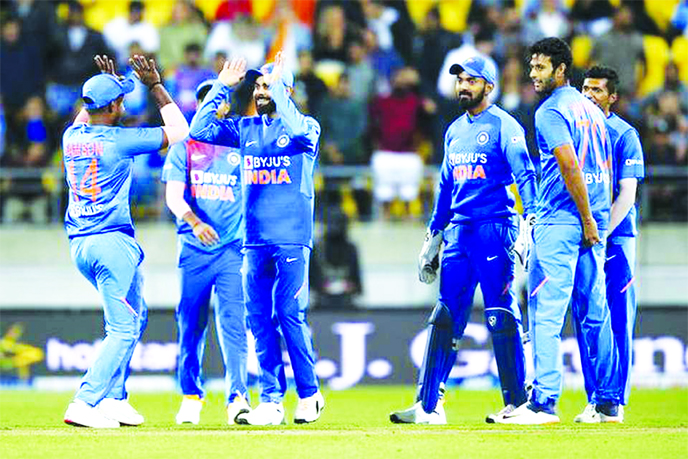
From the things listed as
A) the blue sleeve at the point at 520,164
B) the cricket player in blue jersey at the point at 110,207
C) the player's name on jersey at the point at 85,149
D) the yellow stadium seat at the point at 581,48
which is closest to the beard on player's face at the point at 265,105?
the cricket player in blue jersey at the point at 110,207

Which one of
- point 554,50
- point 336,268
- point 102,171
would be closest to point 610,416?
point 554,50

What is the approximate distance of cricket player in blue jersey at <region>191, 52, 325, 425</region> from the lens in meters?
11.4

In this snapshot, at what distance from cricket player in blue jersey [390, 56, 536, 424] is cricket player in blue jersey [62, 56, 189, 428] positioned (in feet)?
6.47

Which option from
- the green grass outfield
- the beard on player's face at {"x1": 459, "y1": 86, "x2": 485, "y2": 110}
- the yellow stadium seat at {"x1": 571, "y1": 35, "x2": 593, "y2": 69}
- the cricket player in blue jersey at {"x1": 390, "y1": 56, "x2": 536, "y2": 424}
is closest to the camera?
the green grass outfield

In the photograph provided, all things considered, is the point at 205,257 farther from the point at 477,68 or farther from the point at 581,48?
the point at 581,48

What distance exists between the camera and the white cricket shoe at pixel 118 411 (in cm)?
1145

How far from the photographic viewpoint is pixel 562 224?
36.5ft

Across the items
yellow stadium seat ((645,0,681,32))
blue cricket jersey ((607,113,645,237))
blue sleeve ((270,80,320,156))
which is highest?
yellow stadium seat ((645,0,681,32))

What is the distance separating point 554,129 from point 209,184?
2.81 m

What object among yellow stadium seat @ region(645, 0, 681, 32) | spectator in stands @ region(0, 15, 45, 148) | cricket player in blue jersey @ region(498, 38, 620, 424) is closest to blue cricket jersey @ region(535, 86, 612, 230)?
cricket player in blue jersey @ region(498, 38, 620, 424)

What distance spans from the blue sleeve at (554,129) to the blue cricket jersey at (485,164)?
0.18m

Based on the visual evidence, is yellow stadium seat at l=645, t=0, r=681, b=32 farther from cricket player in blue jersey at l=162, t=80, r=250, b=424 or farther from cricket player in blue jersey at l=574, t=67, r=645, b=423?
cricket player in blue jersey at l=162, t=80, r=250, b=424

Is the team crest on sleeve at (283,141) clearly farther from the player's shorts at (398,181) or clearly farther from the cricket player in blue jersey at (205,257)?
the player's shorts at (398,181)

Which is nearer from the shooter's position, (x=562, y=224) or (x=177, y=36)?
(x=562, y=224)
